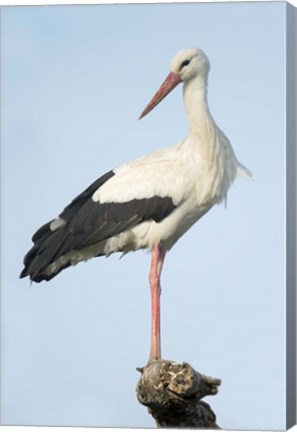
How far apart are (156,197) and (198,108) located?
2.17 feet

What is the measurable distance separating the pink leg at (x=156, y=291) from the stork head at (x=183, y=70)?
0.91m

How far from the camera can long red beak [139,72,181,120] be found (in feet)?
36.2

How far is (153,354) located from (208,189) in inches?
44.7

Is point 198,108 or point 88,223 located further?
point 198,108

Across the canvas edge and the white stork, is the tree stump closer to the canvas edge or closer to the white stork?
the canvas edge

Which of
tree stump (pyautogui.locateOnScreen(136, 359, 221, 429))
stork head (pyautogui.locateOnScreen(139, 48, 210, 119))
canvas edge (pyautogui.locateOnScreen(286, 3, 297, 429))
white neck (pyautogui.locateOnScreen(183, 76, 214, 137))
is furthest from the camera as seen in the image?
white neck (pyautogui.locateOnScreen(183, 76, 214, 137))

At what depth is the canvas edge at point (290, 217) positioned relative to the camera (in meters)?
10.2

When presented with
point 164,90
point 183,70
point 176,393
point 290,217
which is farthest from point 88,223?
point 176,393

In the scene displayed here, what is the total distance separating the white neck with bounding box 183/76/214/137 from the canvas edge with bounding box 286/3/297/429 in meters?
0.76

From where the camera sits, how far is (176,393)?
374 inches

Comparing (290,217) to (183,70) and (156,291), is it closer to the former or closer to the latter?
(156,291)

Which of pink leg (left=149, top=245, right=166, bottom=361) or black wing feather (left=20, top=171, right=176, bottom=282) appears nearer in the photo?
pink leg (left=149, top=245, right=166, bottom=361)

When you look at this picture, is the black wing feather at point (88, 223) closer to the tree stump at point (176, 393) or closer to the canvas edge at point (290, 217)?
the canvas edge at point (290, 217)

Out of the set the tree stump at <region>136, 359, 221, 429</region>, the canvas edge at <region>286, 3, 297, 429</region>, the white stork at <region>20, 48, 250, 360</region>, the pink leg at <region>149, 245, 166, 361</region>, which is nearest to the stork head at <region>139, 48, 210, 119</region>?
the white stork at <region>20, 48, 250, 360</region>
